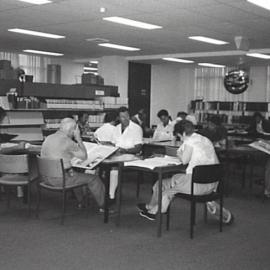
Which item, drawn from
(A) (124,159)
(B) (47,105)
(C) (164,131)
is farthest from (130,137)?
(B) (47,105)

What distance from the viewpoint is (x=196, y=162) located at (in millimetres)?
5227

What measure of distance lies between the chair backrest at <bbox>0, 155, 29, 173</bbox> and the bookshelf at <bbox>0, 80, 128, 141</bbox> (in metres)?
4.25

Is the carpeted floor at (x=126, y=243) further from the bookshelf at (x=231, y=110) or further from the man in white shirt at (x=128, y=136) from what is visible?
the bookshelf at (x=231, y=110)

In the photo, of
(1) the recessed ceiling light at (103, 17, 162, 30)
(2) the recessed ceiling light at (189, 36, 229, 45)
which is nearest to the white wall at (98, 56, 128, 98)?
(2) the recessed ceiling light at (189, 36, 229, 45)

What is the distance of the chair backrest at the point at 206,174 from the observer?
4.94 meters

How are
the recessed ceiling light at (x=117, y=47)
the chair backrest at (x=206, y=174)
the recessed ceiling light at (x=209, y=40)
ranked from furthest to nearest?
the recessed ceiling light at (x=117, y=47) < the recessed ceiling light at (x=209, y=40) < the chair backrest at (x=206, y=174)

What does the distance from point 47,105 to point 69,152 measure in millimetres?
5118

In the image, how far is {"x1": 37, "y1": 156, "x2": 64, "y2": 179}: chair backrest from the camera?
5402mm

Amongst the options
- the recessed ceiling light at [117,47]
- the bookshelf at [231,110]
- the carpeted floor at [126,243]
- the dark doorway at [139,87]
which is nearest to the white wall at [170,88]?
the dark doorway at [139,87]

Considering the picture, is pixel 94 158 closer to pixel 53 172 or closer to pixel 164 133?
pixel 53 172

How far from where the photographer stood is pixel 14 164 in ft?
18.6

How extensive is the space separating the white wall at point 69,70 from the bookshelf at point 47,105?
12.7 feet

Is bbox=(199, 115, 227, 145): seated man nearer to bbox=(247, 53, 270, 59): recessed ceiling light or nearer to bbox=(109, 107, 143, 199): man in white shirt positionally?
bbox=(109, 107, 143, 199): man in white shirt

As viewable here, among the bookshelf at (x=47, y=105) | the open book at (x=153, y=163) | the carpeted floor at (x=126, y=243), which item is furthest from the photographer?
the bookshelf at (x=47, y=105)
